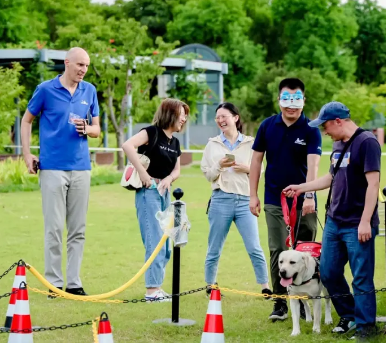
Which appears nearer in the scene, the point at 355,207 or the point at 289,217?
the point at 355,207

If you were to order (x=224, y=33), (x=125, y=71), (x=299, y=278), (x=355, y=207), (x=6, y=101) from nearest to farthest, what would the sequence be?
(x=355, y=207), (x=299, y=278), (x=6, y=101), (x=125, y=71), (x=224, y=33)

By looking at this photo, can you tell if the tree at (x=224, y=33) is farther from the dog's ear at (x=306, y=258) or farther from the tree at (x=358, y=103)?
the dog's ear at (x=306, y=258)

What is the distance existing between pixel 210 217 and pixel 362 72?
2848 inches

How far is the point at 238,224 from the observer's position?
8.04 metres

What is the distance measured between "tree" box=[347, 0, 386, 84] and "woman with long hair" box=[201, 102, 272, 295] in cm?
6970

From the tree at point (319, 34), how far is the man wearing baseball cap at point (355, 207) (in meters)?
60.7

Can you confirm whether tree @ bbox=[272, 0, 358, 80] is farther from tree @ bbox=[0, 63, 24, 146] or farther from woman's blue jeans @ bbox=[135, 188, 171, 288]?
woman's blue jeans @ bbox=[135, 188, 171, 288]

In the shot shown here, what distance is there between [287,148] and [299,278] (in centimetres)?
118

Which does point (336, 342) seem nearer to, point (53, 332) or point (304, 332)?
point (304, 332)

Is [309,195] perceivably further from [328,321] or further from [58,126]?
[58,126]

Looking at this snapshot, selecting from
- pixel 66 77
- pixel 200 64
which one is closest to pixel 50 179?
pixel 66 77

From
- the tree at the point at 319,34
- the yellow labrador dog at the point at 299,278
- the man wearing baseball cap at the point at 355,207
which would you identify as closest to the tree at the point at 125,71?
the yellow labrador dog at the point at 299,278

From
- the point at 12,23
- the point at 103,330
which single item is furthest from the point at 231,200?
the point at 12,23

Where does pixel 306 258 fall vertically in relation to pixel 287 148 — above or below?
below
